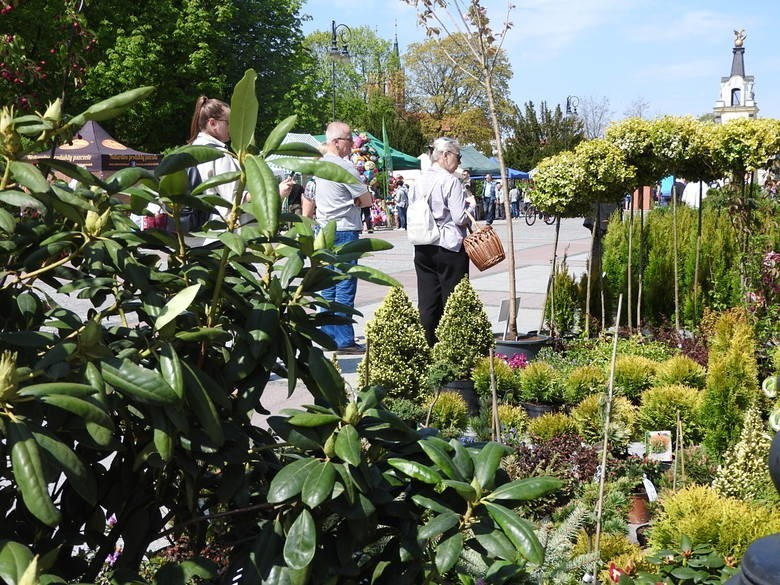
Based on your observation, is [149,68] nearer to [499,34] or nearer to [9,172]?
[499,34]

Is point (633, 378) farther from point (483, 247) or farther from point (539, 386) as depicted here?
point (483, 247)

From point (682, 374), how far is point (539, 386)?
928mm

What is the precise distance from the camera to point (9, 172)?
149cm

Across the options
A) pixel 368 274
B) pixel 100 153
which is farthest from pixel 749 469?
pixel 100 153

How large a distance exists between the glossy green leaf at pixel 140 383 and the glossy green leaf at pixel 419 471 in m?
0.50

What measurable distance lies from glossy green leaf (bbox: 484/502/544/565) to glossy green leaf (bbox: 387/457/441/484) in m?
0.11

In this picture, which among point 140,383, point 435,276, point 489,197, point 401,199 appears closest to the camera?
point 140,383

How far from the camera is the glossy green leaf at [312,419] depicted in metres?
1.60

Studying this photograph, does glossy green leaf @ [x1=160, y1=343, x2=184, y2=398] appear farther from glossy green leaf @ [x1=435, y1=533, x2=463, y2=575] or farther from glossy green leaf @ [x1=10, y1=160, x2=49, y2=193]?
glossy green leaf @ [x1=435, y1=533, x2=463, y2=575]

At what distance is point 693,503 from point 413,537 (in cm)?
190

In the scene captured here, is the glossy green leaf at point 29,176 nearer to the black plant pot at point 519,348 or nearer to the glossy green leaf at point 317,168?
the glossy green leaf at point 317,168

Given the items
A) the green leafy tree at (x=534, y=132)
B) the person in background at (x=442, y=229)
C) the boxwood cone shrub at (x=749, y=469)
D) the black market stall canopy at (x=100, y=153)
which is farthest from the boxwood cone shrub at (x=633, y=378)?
the green leafy tree at (x=534, y=132)

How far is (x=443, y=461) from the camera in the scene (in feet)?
5.47

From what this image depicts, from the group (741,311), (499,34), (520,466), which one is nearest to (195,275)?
(520,466)
